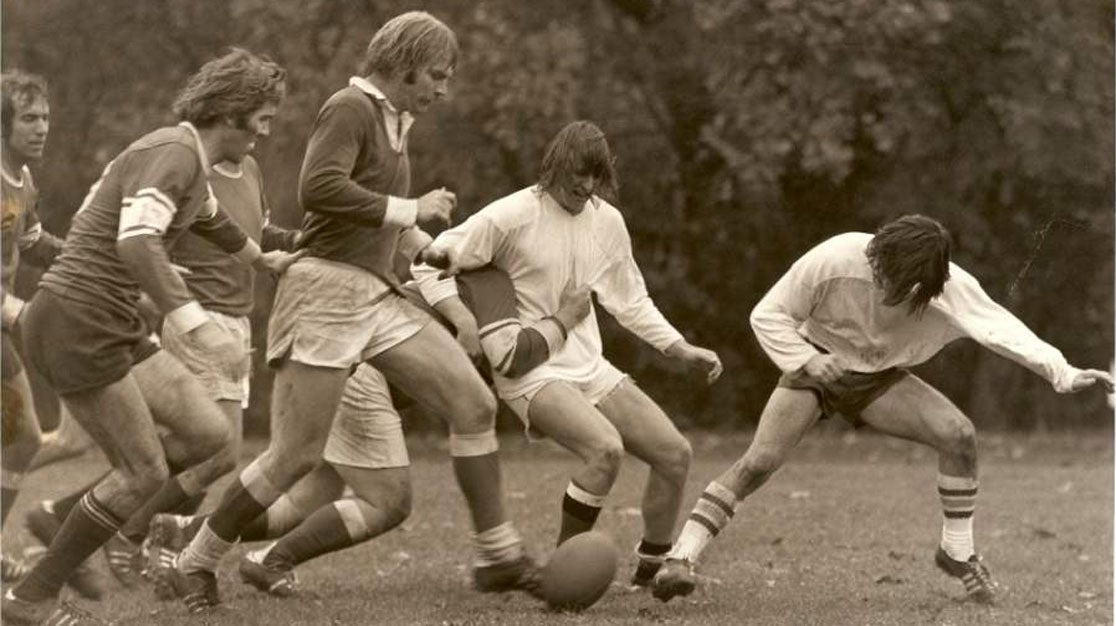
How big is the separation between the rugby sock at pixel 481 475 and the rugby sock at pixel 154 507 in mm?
1459

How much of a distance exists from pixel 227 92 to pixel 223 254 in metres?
1.92


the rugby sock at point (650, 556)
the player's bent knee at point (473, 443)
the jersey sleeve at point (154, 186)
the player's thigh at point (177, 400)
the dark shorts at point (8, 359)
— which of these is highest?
the jersey sleeve at point (154, 186)

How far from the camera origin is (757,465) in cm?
830

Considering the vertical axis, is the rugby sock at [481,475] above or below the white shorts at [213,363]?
below

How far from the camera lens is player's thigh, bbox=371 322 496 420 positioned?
788 cm

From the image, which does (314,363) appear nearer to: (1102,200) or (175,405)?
(175,405)

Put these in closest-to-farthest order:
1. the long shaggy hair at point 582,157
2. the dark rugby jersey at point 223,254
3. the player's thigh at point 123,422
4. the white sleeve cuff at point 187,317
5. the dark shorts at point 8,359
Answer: the white sleeve cuff at point 187,317 < the player's thigh at point 123,422 < the long shaggy hair at point 582,157 < the dark shorts at point 8,359 < the dark rugby jersey at point 223,254

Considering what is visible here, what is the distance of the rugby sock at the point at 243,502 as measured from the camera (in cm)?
779

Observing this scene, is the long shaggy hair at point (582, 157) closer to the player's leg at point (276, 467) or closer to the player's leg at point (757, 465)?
the player's leg at point (757, 465)

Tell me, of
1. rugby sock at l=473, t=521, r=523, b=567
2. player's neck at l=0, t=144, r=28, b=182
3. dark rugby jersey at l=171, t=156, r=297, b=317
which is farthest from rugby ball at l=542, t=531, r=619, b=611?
player's neck at l=0, t=144, r=28, b=182

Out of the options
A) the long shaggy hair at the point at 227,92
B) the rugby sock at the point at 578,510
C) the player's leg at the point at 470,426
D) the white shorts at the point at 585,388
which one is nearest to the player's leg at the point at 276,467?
the player's leg at the point at 470,426

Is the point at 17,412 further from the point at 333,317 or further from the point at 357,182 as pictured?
the point at 357,182

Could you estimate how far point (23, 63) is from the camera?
63.5 feet

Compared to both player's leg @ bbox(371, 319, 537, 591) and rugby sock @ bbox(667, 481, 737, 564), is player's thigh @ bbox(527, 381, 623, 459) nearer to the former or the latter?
player's leg @ bbox(371, 319, 537, 591)
